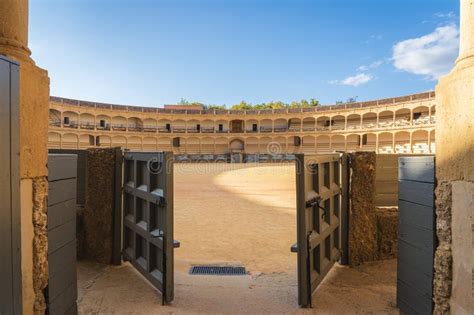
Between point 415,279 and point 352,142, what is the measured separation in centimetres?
4532

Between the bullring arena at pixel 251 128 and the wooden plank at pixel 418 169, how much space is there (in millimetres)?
39737

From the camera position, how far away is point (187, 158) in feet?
146

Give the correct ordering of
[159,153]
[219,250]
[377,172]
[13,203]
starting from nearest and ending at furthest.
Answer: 1. [13,203]
2. [159,153]
3. [377,172]
4. [219,250]

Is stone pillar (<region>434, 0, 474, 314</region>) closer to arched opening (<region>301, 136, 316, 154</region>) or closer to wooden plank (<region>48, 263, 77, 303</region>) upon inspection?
wooden plank (<region>48, 263, 77, 303</region>)

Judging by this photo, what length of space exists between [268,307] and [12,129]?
122 inches

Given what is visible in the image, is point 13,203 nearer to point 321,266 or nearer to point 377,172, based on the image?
point 321,266

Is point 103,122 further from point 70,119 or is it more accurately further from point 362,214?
point 362,214

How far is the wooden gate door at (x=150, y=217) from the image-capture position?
320 cm

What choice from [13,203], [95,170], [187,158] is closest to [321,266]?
[13,203]

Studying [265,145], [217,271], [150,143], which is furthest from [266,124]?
[217,271]

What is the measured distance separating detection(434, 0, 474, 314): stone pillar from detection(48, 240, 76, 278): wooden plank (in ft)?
10.8

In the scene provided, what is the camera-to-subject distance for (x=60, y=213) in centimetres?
239

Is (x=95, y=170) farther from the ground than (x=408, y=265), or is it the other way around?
(x=95, y=170)

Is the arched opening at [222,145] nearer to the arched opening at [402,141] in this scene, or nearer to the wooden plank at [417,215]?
the arched opening at [402,141]
